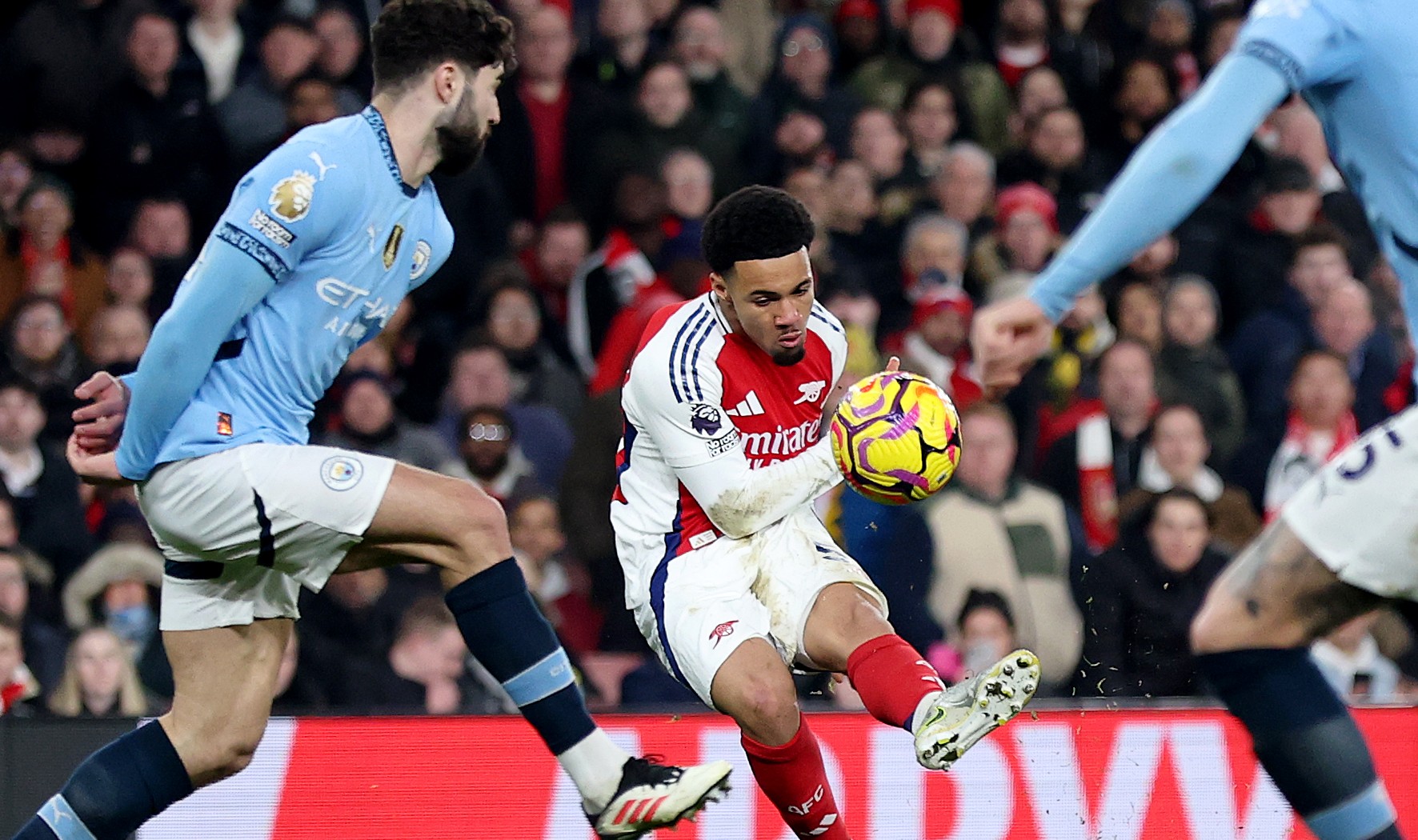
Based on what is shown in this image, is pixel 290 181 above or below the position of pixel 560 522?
above

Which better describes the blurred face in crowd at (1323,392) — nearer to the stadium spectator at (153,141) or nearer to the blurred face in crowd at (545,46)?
the blurred face in crowd at (545,46)

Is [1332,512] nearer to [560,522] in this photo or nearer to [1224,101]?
[1224,101]

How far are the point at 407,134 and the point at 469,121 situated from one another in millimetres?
160

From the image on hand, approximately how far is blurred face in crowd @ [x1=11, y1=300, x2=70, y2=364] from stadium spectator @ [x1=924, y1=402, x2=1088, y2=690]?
148 inches

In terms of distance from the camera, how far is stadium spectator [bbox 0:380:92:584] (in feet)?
24.5

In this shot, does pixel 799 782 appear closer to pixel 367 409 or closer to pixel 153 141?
pixel 367 409

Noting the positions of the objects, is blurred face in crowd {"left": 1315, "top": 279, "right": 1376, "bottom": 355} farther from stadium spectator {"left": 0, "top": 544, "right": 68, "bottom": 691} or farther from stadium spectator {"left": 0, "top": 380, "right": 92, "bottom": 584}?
stadium spectator {"left": 0, "top": 544, "right": 68, "bottom": 691}

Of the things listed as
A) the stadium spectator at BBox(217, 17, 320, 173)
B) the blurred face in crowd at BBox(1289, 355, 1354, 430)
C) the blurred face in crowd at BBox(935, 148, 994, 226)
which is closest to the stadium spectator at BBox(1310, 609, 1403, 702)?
the blurred face in crowd at BBox(1289, 355, 1354, 430)

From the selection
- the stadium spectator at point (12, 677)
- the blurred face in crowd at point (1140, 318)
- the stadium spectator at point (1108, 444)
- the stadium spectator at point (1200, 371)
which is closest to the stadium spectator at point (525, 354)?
the stadium spectator at point (1108, 444)

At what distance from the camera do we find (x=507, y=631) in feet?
14.5

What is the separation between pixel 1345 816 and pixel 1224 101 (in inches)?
50.8

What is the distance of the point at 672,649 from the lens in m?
4.98

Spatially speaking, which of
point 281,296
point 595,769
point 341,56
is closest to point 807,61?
point 341,56

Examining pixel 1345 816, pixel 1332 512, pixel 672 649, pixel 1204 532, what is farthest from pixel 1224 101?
pixel 1204 532
